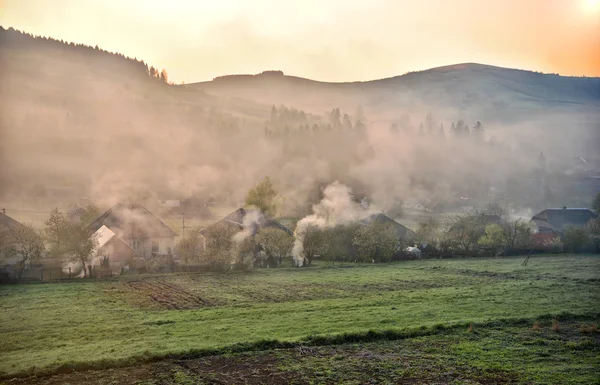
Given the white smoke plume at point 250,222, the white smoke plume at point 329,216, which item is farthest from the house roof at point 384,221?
the white smoke plume at point 250,222

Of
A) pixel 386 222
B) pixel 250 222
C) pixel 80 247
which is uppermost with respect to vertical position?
pixel 250 222

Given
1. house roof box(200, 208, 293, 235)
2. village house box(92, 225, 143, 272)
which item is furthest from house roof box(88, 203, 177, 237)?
house roof box(200, 208, 293, 235)

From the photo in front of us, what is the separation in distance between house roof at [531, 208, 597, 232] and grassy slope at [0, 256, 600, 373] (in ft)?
124

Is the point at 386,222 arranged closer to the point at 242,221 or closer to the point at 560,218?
the point at 242,221

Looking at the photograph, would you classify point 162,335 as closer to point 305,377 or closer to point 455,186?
point 305,377

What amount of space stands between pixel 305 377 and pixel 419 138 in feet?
569

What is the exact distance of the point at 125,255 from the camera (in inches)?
2430

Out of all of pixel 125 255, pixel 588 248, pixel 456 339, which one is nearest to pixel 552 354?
pixel 456 339

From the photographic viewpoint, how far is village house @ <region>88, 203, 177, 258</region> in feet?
226

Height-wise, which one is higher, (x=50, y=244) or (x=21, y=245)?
(x=21, y=245)

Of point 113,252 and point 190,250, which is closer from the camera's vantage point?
point 113,252

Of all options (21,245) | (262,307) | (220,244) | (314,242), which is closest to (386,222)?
(314,242)

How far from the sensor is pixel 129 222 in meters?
69.9

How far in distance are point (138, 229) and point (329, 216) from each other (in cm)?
2608
